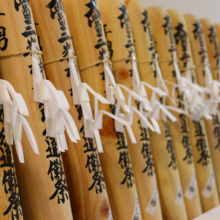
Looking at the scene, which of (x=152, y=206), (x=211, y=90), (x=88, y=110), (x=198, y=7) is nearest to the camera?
(x=88, y=110)

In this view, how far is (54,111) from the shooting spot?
0.51 m

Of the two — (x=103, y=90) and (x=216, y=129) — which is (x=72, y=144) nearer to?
(x=103, y=90)

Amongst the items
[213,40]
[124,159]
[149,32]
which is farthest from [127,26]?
[213,40]

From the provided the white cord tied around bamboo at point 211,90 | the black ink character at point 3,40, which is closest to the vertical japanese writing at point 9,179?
the black ink character at point 3,40

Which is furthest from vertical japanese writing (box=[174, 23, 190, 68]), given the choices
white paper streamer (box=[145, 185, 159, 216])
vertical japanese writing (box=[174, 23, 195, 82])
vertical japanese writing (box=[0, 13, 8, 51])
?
vertical japanese writing (box=[0, 13, 8, 51])

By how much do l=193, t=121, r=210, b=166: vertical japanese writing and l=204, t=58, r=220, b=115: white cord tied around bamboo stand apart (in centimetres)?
7

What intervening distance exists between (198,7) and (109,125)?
30.9 inches

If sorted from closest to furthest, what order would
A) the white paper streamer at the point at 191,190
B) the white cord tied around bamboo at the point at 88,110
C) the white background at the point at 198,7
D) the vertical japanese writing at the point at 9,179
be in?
the vertical japanese writing at the point at 9,179 → the white cord tied around bamboo at the point at 88,110 → the white paper streamer at the point at 191,190 → the white background at the point at 198,7

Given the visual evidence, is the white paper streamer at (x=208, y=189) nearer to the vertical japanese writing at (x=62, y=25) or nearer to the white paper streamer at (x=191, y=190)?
the white paper streamer at (x=191, y=190)

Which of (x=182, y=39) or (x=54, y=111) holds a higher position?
(x=182, y=39)

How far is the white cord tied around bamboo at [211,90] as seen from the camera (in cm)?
91

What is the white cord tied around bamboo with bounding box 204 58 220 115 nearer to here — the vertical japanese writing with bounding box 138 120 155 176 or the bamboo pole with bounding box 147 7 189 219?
the bamboo pole with bounding box 147 7 189 219

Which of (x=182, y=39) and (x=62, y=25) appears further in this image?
(x=182, y=39)

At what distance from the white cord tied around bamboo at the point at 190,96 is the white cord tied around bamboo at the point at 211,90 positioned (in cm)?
6
